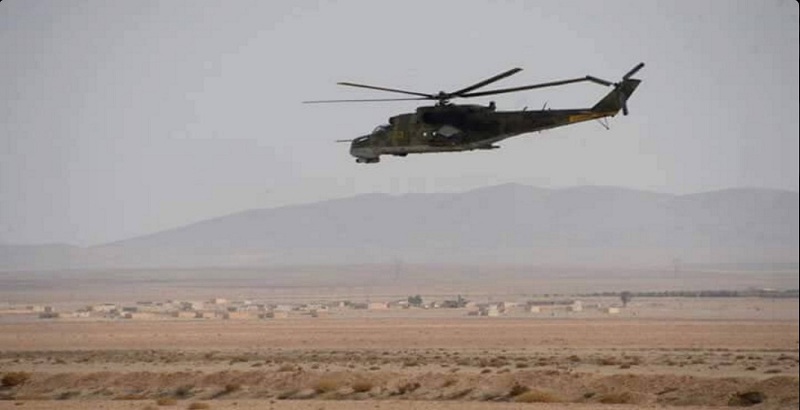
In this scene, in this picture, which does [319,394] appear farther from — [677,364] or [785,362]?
[785,362]

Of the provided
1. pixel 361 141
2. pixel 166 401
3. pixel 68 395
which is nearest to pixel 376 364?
pixel 166 401

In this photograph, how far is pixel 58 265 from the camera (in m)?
146

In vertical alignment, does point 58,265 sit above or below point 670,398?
above

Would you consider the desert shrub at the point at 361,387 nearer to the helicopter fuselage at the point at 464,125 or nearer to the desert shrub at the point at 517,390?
the desert shrub at the point at 517,390

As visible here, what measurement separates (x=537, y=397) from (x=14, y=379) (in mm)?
23101

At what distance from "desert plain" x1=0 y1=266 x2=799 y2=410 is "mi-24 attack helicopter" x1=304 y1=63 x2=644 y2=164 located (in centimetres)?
1689

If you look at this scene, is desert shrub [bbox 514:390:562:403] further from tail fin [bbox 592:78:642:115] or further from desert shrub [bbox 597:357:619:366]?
desert shrub [bbox 597:357:619:366]

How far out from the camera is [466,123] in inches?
1658

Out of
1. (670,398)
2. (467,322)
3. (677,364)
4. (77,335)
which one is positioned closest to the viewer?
(670,398)

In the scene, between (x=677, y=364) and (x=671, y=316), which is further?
(x=671, y=316)

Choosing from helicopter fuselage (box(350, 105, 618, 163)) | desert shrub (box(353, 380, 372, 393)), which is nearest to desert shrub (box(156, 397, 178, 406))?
desert shrub (box(353, 380, 372, 393))

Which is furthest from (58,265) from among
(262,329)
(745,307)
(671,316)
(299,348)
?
(745,307)

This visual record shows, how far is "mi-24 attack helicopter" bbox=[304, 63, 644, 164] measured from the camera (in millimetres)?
41938

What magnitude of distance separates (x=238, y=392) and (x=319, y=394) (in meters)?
3.73
